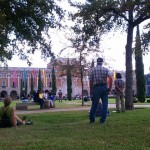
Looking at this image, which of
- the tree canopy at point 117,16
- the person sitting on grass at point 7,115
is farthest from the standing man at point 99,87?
the tree canopy at point 117,16

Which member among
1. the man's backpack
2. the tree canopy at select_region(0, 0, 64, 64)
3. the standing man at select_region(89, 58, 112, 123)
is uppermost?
the tree canopy at select_region(0, 0, 64, 64)

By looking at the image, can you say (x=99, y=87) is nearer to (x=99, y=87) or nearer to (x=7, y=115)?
(x=99, y=87)

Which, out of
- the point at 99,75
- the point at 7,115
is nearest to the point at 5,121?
the point at 7,115

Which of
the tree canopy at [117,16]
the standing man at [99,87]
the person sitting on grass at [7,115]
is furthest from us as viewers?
the tree canopy at [117,16]

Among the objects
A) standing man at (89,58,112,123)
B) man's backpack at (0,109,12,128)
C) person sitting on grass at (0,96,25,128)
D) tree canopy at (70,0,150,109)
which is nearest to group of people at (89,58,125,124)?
standing man at (89,58,112,123)

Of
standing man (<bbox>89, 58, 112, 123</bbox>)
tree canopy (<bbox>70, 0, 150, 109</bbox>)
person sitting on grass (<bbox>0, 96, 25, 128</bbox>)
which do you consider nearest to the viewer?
standing man (<bbox>89, 58, 112, 123</bbox>)

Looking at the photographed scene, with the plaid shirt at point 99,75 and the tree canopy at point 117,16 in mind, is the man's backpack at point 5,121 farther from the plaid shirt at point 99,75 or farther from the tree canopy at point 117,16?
the tree canopy at point 117,16

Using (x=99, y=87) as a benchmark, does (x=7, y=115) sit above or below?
below

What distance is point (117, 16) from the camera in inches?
801

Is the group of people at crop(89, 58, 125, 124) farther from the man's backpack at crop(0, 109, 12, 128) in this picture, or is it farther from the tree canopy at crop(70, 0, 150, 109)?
the tree canopy at crop(70, 0, 150, 109)

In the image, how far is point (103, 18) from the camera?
20.2 metres

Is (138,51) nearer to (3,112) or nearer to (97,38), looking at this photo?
(97,38)

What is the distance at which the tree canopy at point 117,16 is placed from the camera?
755 inches

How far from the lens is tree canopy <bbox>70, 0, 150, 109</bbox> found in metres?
19.2
